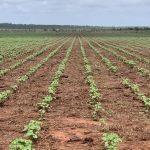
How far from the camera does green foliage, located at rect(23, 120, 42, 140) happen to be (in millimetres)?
8539

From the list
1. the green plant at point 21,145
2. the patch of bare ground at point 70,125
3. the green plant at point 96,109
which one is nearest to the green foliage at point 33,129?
the patch of bare ground at point 70,125

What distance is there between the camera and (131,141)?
28.5ft

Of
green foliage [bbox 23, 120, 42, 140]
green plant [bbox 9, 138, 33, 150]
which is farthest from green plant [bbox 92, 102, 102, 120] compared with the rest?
green plant [bbox 9, 138, 33, 150]

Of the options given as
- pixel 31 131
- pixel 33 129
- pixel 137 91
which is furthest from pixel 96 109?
pixel 137 91

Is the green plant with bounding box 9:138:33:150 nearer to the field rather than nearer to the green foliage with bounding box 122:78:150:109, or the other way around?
the field

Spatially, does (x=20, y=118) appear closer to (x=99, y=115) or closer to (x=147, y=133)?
(x=99, y=115)

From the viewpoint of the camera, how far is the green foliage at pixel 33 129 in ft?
28.0

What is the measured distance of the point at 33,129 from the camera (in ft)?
29.5

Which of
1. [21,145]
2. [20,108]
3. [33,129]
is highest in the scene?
[21,145]

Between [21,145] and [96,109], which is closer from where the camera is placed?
[21,145]

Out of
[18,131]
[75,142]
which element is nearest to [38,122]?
[18,131]

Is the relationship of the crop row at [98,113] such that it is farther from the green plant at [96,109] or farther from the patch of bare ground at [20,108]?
the patch of bare ground at [20,108]

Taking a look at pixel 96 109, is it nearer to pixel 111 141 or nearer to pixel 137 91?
pixel 111 141

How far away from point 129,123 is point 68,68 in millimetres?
11651
